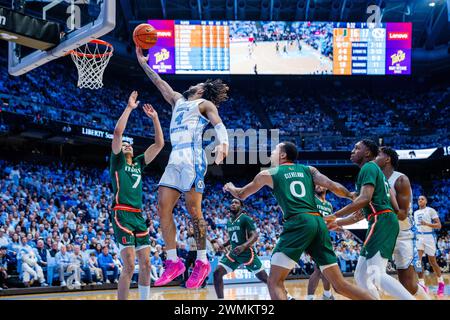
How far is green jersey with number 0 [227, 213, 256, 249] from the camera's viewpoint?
366 inches

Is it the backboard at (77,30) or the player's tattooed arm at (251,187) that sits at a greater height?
the backboard at (77,30)

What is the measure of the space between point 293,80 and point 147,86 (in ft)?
26.7

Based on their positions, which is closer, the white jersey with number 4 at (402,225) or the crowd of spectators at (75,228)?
the white jersey with number 4 at (402,225)

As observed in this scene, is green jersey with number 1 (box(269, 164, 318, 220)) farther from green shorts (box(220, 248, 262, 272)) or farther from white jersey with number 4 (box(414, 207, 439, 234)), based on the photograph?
white jersey with number 4 (box(414, 207, 439, 234))

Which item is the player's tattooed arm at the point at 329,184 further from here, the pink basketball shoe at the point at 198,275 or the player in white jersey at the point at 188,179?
the pink basketball shoe at the point at 198,275

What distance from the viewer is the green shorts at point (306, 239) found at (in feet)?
18.8

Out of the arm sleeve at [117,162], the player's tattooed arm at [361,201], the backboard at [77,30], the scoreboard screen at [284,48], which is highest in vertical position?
the scoreboard screen at [284,48]

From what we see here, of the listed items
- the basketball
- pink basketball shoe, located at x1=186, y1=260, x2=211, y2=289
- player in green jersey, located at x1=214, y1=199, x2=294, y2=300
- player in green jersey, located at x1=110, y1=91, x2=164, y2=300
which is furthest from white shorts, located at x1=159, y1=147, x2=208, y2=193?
player in green jersey, located at x1=214, y1=199, x2=294, y2=300

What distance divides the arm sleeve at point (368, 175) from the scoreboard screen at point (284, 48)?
19.0m

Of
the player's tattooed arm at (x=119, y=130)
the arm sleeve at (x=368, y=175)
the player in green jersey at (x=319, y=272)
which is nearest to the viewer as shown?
the arm sleeve at (x=368, y=175)

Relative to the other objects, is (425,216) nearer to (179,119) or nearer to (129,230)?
(129,230)

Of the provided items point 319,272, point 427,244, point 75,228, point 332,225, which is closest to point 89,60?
point 75,228

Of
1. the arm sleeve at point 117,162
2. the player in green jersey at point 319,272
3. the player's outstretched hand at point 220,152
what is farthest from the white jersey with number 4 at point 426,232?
the player's outstretched hand at point 220,152
